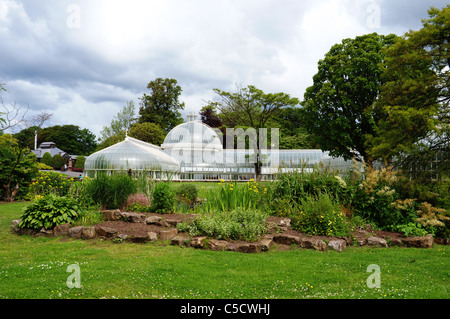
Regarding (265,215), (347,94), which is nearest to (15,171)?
(265,215)

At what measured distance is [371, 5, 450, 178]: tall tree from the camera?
8.11m

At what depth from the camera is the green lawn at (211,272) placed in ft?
13.3

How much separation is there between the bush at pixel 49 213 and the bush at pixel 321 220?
534 cm

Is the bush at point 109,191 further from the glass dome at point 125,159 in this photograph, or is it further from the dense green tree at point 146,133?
the dense green tree at point 146,133

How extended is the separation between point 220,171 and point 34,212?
71.1 ft

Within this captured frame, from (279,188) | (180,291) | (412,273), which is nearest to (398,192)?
(279,188)

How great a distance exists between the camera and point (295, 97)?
24.9 meters

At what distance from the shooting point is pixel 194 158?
101 ft

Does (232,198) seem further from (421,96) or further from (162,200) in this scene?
(421,96)

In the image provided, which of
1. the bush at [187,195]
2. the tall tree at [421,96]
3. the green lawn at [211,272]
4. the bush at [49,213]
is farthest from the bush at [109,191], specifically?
the tall tree at [421,96]

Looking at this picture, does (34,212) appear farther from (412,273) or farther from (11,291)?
(412,273)

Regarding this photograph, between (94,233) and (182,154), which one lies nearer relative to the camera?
(94,233)

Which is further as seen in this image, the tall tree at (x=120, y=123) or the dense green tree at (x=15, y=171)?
the tall tree at (x=120, y=123)

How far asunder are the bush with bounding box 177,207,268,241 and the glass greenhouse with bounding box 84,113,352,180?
14858 mm
